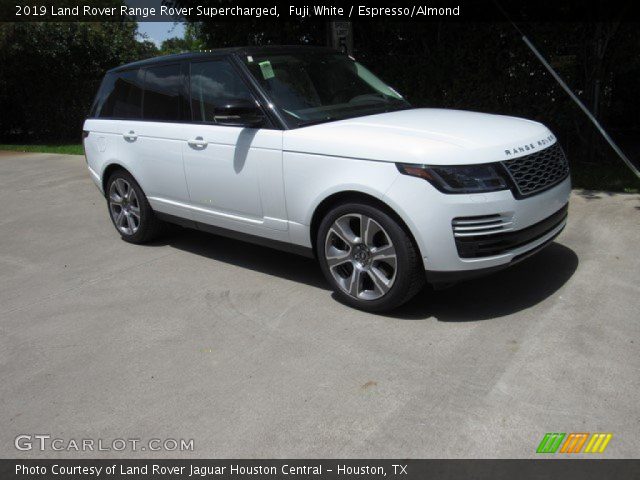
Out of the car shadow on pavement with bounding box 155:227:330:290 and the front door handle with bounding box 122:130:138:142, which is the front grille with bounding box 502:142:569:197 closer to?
the car shadow on pavement with bounding box 155:227:330:290

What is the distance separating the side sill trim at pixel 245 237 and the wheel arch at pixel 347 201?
13cm

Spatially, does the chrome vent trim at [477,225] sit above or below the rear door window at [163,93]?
below

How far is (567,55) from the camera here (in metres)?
8.11

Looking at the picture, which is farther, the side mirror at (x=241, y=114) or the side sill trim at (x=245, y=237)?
the side sill trim at (x=245, y=237)

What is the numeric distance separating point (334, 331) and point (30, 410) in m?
1.88

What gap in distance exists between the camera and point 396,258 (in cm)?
404

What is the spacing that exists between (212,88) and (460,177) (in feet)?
7.85

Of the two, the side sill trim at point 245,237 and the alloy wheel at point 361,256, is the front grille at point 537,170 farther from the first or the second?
the side sill trim at point 245,237

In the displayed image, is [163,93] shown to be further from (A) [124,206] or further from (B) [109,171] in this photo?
(A) [124,206]

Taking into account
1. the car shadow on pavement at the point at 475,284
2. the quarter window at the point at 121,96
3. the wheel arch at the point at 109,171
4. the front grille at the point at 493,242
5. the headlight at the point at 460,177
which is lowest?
the car shadow on pavement at the point at 475,284

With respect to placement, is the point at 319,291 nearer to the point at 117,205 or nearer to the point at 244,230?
the point at 244,230

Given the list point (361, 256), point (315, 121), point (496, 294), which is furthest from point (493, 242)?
point (315, 121)

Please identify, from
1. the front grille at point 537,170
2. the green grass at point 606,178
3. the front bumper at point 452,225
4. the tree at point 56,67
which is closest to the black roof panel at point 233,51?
the front bumper at point 452,225

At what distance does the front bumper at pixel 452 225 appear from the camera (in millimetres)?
3785
